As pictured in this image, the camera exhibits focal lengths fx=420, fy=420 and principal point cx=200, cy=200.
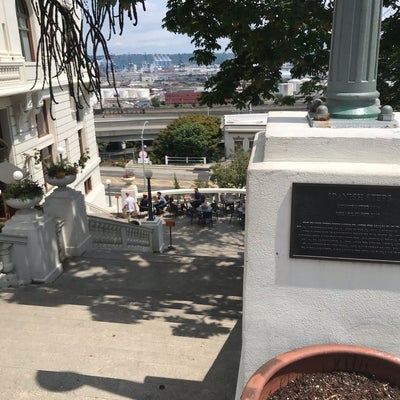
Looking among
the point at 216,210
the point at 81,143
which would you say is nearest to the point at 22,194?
the point at 216,210

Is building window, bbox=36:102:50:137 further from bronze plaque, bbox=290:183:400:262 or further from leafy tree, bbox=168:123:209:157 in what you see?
leafy tree, bbox=168:123:209:157

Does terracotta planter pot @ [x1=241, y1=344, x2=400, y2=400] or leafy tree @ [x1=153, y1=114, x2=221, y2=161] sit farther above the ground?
terracotta planter pot @ [x1=241, y1=344, x2=400, y2=400]

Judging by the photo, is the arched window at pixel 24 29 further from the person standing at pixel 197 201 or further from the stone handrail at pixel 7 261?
the stone handrail at pixel 7 261

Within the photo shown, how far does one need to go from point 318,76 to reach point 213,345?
277 inches

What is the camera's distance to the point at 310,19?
805 cm

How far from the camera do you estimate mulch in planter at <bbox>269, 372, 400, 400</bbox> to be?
10.8ft

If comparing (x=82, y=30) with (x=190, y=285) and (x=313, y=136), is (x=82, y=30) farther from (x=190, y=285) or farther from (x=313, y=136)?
(x=190, y=285)

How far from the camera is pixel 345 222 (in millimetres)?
3453

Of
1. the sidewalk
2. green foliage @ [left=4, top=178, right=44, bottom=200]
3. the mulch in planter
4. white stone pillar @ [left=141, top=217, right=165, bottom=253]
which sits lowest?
white stone pillar @ [left=141, top=217, right=165, bottom=253]

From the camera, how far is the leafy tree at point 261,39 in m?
7.55

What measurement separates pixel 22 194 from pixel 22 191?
74mm

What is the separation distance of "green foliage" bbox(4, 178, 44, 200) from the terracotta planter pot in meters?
6.13

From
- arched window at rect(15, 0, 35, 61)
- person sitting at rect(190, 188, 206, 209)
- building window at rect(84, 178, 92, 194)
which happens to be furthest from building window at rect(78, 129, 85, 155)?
person sitting at rect(190, 188, 206, 209)

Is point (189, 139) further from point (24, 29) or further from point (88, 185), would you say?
point (24, 29)
